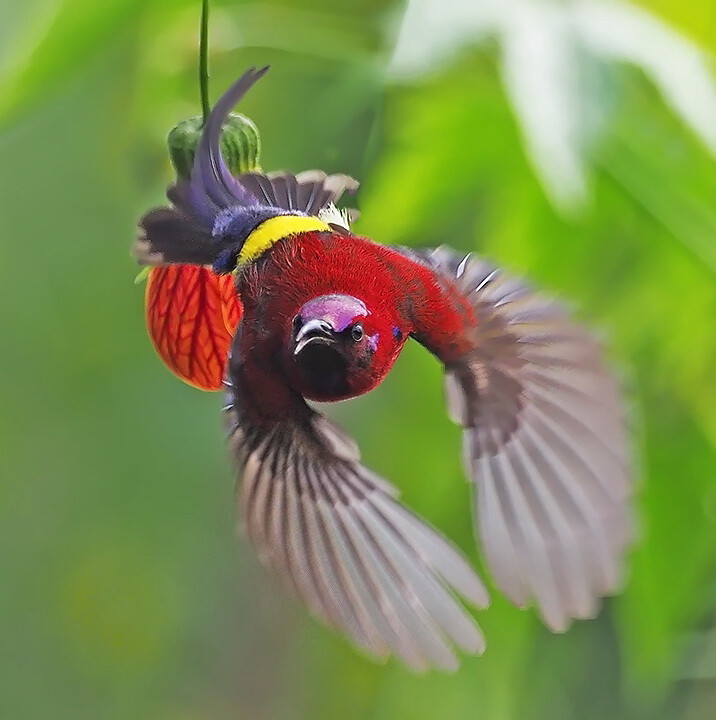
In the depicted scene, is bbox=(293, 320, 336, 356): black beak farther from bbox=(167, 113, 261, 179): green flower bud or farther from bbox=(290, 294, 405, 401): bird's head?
bbox=(167, 113, 261, 179): green flower bud

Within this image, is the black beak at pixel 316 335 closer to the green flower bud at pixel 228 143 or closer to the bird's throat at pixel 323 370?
the bird's throat at pixel 323 370

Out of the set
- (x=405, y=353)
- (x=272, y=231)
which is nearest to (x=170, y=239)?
(x=272, y=231)

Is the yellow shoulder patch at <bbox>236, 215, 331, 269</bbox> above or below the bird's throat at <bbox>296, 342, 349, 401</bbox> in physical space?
above

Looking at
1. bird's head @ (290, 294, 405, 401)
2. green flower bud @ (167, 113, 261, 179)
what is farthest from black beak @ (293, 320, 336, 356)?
green flower bud @ (167, 113, 261, 179)

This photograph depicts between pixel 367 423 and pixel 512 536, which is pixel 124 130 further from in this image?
pixel 512 536

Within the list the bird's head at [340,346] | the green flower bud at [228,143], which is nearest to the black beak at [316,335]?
the bird's head at [340,346]

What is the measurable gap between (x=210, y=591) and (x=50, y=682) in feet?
0.49

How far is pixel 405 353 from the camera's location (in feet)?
1.60

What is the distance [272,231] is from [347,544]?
0.22ft

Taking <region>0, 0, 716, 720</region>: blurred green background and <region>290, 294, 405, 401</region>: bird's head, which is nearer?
<region>290, 294, 405, 401</region>: bird's head

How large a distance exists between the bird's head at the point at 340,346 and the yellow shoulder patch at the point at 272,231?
4 centimetres

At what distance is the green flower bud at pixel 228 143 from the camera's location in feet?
0.86

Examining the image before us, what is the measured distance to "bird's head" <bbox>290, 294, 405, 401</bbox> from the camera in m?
0.16

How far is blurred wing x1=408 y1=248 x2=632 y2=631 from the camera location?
0.64 ft
